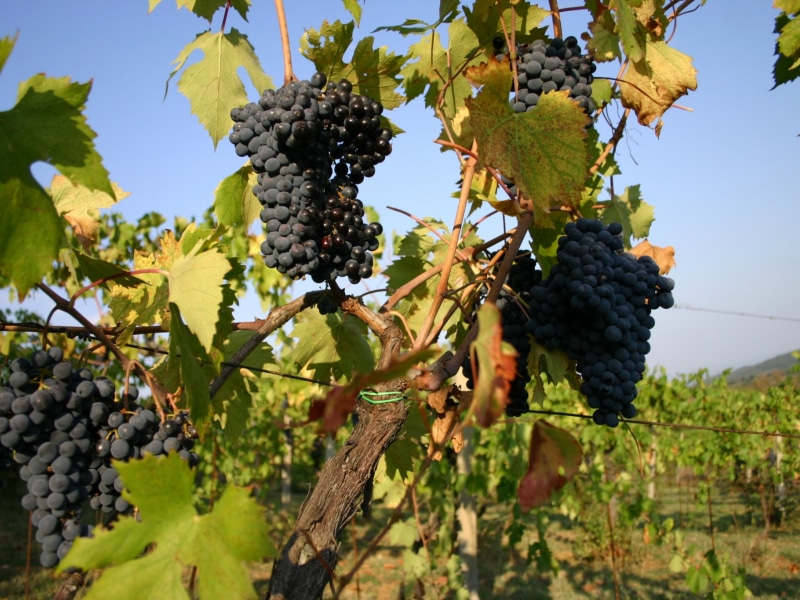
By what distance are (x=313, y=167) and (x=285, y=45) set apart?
13.1 inches

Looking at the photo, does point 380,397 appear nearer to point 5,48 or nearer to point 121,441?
point 121,441

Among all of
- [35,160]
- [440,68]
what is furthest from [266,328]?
[440,68]

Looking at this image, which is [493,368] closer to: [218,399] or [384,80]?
[384,80]

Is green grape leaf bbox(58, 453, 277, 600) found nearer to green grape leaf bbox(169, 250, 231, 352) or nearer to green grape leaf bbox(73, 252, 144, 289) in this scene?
green grape leaf bbox(169, 250, 231, 352)

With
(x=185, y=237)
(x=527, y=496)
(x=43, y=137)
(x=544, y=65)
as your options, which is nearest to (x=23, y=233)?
(x=43, y=137)

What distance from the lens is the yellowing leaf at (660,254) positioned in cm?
168

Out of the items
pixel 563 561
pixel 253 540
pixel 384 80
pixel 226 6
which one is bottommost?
pixel 563 561

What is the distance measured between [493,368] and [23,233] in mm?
783

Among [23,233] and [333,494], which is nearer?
[23,233]

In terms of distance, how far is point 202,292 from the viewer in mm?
1165

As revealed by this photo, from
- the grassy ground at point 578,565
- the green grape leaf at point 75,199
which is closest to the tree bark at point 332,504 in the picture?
the green grape leaf at point 75,199

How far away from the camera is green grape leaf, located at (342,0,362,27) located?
5.28 ft

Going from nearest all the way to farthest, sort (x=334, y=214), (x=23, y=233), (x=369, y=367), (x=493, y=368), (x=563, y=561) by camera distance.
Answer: (x=493, y=368), (x=23, y=233), (x=334, y=214), (x=369, y=367), (x=563, y=561)

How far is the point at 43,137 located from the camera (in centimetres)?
102
